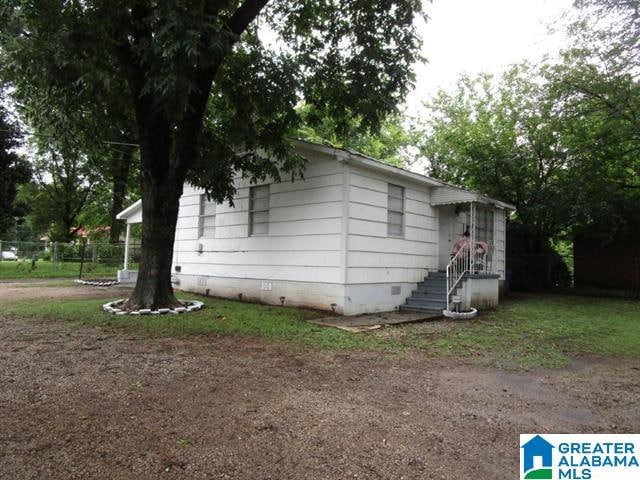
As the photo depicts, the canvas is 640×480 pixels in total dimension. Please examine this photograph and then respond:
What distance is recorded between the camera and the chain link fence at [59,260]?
62.3 ft

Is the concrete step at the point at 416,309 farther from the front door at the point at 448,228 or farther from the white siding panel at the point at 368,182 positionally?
the white siding panel at the point at 368,182

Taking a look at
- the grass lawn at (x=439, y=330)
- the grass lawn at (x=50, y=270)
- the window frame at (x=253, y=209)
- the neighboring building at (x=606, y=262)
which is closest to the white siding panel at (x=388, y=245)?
the grass lawn at (x=439, y=330)

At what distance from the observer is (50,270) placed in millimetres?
19438

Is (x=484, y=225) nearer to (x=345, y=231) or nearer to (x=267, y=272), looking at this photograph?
(x=345, y=231)

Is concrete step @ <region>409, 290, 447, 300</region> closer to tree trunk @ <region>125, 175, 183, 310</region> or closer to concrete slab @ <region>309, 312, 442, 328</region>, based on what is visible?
concrete slab @ <region>309, 312, 442, 328</region>

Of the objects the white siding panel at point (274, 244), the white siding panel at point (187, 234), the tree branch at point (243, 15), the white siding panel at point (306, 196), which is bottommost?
the white siding panel at point (274, 244)

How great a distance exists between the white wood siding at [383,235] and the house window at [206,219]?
4.76 m

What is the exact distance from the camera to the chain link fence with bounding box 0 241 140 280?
18984mm

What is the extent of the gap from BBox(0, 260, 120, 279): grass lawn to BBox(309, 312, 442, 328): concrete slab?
14.8 m

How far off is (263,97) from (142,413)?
271 inches

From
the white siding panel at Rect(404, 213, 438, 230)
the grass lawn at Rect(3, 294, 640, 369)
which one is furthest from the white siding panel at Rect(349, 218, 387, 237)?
the grass lawn at Rect(3, 294, 640, 369)

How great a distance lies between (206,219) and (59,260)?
11.8m

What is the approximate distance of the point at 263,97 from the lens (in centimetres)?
883

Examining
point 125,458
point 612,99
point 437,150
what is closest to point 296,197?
point 125,458
